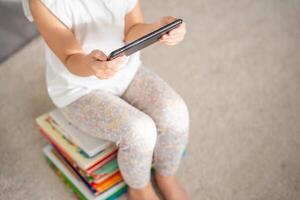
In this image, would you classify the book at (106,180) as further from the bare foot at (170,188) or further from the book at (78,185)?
the bare foot at (170,188)

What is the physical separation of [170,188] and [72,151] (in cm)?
29

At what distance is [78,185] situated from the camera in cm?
105

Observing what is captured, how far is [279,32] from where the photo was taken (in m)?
1.67

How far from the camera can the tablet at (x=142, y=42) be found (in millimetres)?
779

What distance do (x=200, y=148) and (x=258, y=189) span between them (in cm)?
22

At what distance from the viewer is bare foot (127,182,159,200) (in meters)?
0.99

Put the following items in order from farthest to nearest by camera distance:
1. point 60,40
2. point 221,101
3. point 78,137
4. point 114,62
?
point 221,101 → point 78,137 → point 60,40 → point 114,62

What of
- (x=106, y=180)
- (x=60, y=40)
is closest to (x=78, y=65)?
(x=60, y=40)

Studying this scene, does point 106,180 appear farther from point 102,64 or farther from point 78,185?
point 102,64

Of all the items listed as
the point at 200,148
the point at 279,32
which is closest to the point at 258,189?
the point at 200,148

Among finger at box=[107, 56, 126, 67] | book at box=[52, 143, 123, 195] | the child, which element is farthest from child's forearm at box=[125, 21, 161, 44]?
book at box=[52, 143, 123, 195]

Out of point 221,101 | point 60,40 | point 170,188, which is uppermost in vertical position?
point 60,40

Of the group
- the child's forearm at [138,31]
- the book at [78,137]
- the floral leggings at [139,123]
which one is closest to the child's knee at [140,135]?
the floral leggings at [139,123]

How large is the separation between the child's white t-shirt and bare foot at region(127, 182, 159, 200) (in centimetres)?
27
